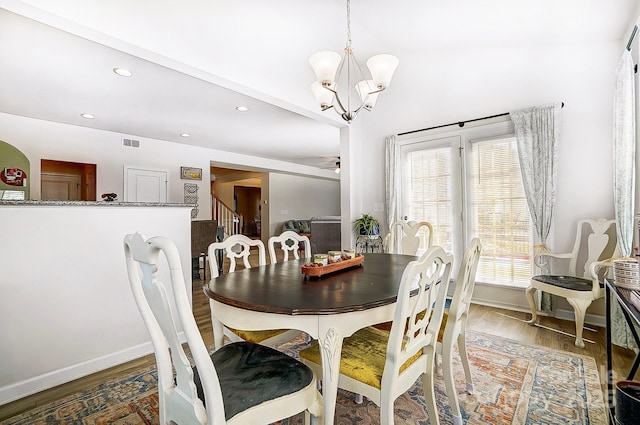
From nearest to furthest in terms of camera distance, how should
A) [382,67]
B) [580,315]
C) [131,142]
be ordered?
[382,67] → [580,315] → [131,142]

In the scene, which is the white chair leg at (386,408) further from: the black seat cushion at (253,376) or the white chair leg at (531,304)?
the white chair leg at (531,304)

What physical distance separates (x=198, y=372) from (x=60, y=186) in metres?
7.73

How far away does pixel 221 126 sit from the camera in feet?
17.7

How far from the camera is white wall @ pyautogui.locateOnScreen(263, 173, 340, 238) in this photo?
9.60 meters

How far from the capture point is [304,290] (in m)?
1.50

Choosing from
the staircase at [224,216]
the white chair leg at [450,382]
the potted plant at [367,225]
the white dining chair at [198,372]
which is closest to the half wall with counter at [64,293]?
the white dining chair at [198,372]

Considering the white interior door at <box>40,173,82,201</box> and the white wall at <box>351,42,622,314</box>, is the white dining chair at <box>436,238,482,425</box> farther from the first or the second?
the white interior door at <box>40,173,82,201</box>

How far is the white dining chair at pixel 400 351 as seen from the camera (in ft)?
3.99

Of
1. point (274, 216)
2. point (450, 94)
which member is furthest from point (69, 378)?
point (274, 216)

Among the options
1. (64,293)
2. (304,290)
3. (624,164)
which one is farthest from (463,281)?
(64,293)

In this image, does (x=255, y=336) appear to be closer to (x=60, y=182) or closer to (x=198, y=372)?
(x=198, y=372)

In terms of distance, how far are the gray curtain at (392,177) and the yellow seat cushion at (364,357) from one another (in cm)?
287

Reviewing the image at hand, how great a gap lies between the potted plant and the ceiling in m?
1.42

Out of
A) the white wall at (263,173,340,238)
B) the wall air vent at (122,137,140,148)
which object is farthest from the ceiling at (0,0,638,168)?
the white wall at (263,173,340,238)
